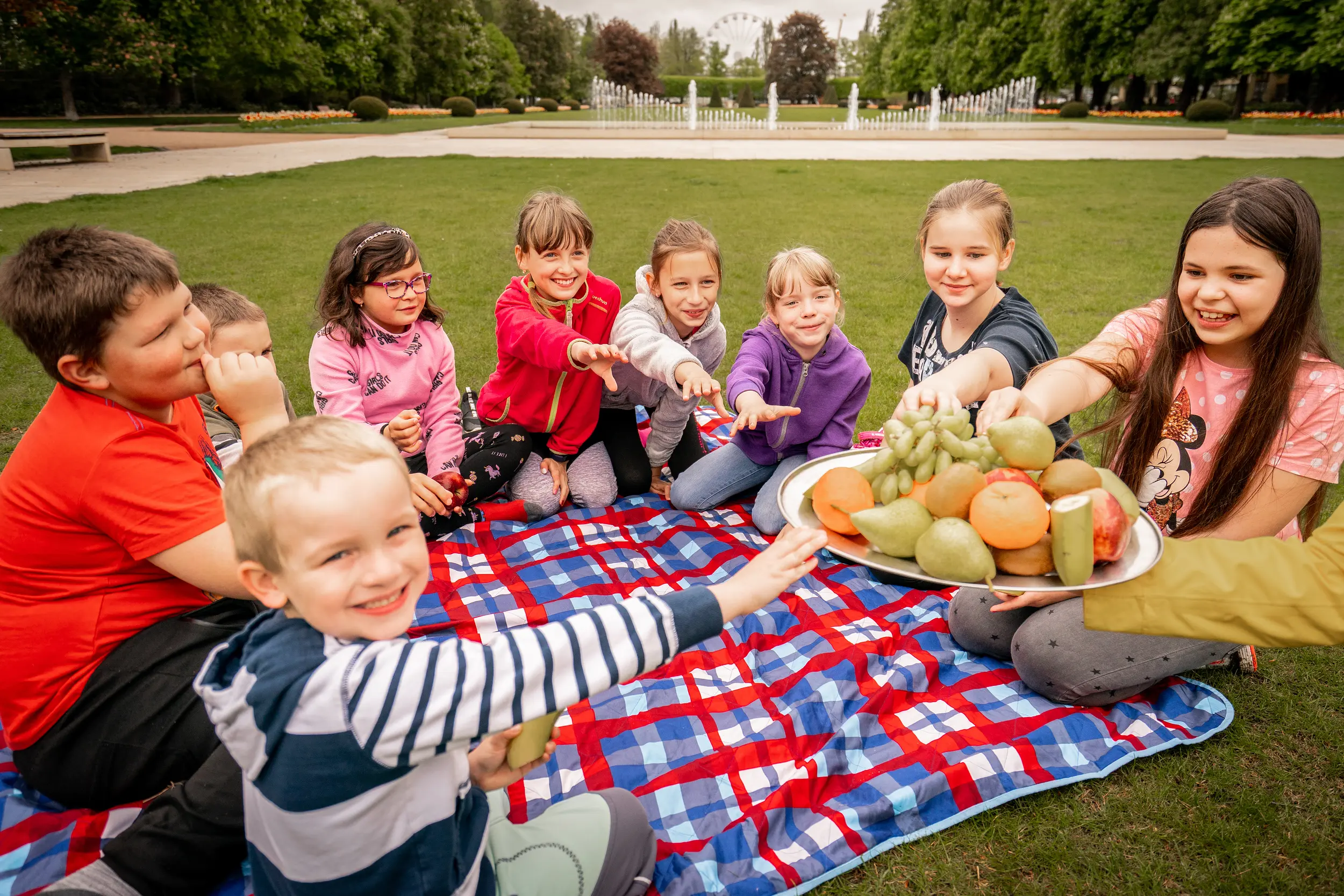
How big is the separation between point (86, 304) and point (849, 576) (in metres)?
3.23

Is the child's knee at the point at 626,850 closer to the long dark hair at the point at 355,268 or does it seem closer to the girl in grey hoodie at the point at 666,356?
the girl in grey hoodie at the point at 666,356

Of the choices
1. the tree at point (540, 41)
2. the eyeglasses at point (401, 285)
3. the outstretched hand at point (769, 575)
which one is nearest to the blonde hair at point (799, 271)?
the eyeglasses at point (401, 285)

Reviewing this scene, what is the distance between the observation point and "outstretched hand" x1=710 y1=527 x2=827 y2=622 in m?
1.77

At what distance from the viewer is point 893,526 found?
2113 millimetres

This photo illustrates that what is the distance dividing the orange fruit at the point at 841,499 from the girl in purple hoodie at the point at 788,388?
5.01 ft

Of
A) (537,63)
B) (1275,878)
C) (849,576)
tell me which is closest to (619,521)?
(849,576)

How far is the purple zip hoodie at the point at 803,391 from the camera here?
4191 millimetres

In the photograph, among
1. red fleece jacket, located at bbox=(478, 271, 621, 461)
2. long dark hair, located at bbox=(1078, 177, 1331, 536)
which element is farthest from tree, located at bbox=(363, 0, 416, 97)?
long dark hair, located at bbox=(1078, 177, 1331, 536)

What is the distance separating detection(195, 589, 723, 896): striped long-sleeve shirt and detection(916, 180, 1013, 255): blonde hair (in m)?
2.77

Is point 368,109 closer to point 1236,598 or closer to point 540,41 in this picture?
point 540,41

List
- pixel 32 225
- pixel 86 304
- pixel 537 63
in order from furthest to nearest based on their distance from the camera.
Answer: pixel 537 63 < pixel 32 225 < pixel 86 304

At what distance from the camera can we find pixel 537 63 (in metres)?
74.1

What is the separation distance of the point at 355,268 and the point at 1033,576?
3.35 m

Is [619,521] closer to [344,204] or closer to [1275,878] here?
[1275,878]
